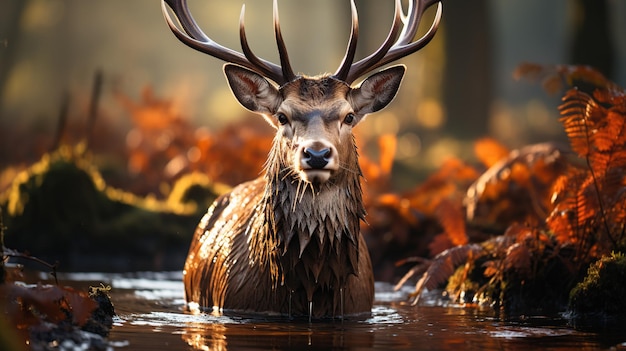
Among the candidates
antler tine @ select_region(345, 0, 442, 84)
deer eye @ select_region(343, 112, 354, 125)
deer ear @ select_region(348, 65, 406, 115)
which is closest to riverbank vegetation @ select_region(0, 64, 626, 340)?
antler tine @ select_region(345, 0, 442, 84)

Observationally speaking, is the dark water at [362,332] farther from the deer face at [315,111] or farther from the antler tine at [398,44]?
the antler tine at [398,44]

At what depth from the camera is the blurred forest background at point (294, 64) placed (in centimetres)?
2320

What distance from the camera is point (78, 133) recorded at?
26.2 m

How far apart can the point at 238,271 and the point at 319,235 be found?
42.4 inches

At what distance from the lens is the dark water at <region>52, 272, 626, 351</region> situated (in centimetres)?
770

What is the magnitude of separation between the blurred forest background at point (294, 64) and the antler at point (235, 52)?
Result: 8.60 metres

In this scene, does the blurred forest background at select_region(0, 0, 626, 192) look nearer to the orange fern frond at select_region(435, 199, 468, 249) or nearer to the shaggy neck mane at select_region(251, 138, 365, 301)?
the orange fern frond at select_region(435, 199, 468, 249)

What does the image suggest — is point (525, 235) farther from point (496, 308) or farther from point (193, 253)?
point (193, 253)

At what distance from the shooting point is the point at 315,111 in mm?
8914

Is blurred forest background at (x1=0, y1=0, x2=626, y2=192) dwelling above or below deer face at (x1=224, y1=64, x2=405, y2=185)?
above

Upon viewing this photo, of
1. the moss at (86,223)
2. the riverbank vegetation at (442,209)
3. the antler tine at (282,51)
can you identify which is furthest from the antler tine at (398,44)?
the moss at (86,223)

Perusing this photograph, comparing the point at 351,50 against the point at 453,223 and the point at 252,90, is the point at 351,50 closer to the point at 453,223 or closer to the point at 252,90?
the point at 252,90

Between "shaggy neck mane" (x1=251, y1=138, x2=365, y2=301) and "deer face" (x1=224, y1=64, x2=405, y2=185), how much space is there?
0.11 metres

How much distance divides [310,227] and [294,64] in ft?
165
